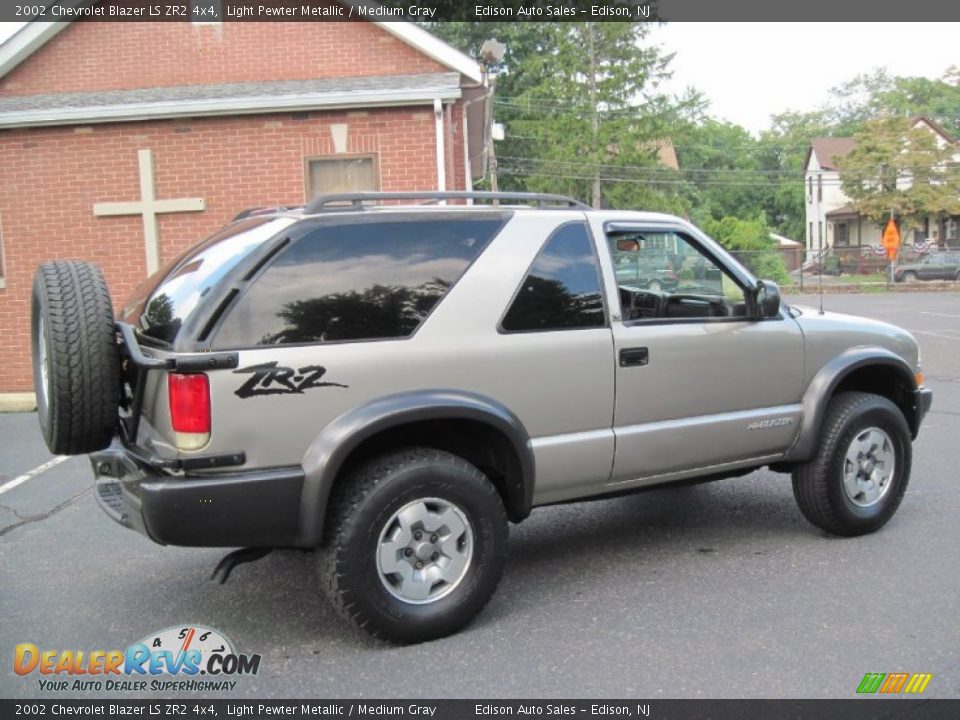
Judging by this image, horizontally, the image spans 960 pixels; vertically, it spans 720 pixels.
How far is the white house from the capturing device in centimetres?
5403

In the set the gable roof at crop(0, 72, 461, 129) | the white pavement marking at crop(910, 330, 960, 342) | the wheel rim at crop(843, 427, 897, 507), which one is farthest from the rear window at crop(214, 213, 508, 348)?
the white pavement marking at crop(910, 330, 960, 342)

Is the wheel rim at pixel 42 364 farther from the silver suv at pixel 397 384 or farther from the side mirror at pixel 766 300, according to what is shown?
the side mirror at pixel 766 300

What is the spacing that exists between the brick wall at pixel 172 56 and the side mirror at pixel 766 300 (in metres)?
8.18

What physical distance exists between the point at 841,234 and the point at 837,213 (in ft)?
7.95

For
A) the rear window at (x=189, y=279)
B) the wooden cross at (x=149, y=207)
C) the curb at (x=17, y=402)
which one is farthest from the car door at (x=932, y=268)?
the rear window at (x=189, y=279)

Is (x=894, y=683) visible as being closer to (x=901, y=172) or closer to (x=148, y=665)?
(x=148, y=665)

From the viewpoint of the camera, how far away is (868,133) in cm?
4997

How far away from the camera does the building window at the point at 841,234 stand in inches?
2443

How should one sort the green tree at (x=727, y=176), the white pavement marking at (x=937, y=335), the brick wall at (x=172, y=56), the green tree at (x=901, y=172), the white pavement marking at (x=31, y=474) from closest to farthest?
the white pavement marking at (x=31, y=474), the brick wall at (x=172, y=56), the white pavement marking at (x=937, y=335), the green tree at (x=901, y=172), the green tree at (x=727, y=176)

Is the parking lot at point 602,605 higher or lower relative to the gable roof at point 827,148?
lower

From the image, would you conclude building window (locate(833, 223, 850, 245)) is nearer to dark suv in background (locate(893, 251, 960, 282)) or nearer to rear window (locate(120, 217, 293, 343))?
dark suv in background (locate(893, 251, 960, 282))

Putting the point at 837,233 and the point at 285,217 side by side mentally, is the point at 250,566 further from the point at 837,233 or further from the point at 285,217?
the point at 837,233
